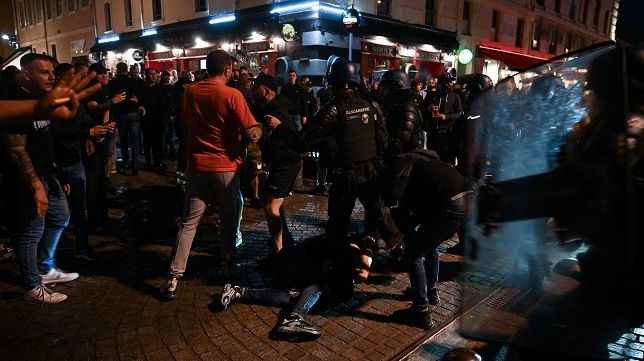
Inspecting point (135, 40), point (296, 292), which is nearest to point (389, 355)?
point (296, 292)

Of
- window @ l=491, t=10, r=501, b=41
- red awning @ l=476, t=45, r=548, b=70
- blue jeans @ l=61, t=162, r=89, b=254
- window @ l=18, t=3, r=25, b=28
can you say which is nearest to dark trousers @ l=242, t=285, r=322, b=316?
blue jeans @ l=61, t=162, r=89, b=254

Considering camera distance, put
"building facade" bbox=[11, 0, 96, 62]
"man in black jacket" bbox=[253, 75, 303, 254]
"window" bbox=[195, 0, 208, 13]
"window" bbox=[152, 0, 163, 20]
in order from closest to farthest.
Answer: "man in black jacket" bbox=[253, 75, 303, 254] → "window" bbox=[195, 0, 208, 13] → "window" bbox=[152, 0, 163, 20] → "building facade" bbox=[11, 0, 96, 62]

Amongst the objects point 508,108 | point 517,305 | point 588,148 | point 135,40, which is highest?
point 135,40

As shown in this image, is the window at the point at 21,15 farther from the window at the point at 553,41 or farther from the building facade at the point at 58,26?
the window at the point at 553,41

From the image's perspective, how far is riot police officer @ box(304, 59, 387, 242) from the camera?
410 cm

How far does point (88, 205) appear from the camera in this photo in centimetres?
563

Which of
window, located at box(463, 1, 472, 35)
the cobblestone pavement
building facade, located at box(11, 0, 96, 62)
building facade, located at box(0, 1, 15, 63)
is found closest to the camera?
the cobblestone pavement

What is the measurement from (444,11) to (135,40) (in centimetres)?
1759

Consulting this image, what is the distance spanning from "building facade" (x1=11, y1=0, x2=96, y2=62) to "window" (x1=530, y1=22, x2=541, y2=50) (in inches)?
1177

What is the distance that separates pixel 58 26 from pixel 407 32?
95.3 feet

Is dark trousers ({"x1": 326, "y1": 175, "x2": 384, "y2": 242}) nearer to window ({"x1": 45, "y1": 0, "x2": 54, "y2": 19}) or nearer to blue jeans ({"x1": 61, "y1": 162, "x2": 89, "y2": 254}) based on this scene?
blue jeans ({"x1": 61, "y1": 162, "x2": 89, "y2": 254})

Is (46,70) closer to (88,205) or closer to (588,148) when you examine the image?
(88,205)

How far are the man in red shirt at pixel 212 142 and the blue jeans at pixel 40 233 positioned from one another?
1.13 meters

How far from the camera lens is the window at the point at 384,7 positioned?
19.5 m
